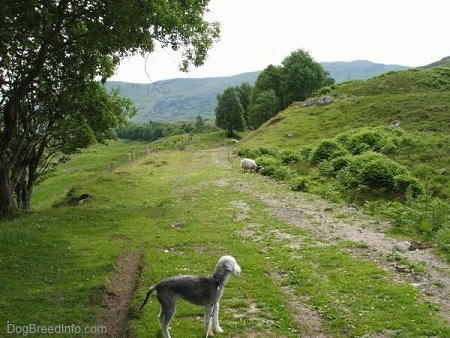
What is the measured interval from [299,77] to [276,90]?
10307 mm

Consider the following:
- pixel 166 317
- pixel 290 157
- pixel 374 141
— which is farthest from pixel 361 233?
pixel 290 157

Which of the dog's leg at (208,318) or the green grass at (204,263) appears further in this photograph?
the green grass at (204,263)

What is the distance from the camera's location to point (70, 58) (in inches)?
1075

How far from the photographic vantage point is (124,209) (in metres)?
32.4

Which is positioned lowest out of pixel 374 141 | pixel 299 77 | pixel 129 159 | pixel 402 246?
pixel 129 159

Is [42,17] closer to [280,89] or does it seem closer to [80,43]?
[80,43]

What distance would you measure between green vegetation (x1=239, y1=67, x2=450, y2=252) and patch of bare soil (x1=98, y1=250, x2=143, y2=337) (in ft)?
45.7

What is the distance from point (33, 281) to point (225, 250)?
8.38 metres

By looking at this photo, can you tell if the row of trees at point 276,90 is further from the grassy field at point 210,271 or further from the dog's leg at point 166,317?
the dog's leg at point 166,317

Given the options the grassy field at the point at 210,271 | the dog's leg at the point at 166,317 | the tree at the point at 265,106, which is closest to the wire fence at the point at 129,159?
the tree at the point at 265,106

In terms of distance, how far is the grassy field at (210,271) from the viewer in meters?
13.8

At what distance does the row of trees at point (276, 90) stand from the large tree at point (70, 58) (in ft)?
263

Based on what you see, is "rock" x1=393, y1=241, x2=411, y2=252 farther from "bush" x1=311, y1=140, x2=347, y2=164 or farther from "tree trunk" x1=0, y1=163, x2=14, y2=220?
"bush" x1=311, y1=140, x2=347, y2=164

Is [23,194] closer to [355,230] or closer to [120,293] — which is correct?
[120,293]
